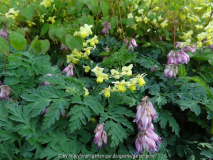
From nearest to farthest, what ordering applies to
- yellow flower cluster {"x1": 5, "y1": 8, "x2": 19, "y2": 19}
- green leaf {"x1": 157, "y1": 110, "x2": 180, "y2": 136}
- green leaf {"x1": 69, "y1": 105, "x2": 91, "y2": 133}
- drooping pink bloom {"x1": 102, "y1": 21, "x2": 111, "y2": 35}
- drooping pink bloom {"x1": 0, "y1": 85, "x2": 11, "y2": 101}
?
1. green leaf {"x1": 69, "y1": 105, "x2": 91, "y2": 133}
2. drooping pink bloom {"x1": 0, "y1": 85, "x2": 11, "y2": 101}
3. green leaf {"x1": 157, "y1": 110, "x2": 180, "y2": 136}
4. yellow flower cluster {"x1": 5, "y1": 8, "x2": 19, "y2": 19}
5. drooping pink bloom {"x1": 102, "y1": 21, "x2": 111, "y2": 35}

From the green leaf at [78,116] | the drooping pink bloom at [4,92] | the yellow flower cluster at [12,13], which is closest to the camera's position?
the green leaf at [78,116]

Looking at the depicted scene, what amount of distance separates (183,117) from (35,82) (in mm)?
1531


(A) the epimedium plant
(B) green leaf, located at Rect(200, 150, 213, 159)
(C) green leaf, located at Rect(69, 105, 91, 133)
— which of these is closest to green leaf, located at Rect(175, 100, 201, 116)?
(A) the epimedium plant

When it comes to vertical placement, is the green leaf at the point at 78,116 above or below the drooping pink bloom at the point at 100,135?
above

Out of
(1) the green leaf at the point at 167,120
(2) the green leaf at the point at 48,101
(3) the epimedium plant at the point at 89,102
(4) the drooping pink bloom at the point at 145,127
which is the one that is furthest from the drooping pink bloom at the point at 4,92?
(1) the green leaf at the point at 167,120

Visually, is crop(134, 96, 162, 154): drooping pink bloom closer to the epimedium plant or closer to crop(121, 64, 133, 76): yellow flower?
the epimedium plant

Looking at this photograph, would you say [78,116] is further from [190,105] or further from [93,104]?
[190,105]

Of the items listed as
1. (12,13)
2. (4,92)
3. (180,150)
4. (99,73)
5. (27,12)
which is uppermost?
(12,13)

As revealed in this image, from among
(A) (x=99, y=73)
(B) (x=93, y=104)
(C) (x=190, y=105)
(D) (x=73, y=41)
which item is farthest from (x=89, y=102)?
(C) (x=190, y=105)

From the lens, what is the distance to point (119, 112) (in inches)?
54.2

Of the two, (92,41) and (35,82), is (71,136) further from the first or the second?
(92,41)

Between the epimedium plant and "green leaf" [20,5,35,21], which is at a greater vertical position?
"green leaf" [20,5,35,21]

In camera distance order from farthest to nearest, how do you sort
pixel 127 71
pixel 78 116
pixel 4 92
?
pixel 4 92
pixel 127 71
pixel 78 116

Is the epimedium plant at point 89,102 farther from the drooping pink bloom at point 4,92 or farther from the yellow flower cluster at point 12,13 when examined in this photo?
the yellow flower cluster at point 12,13
